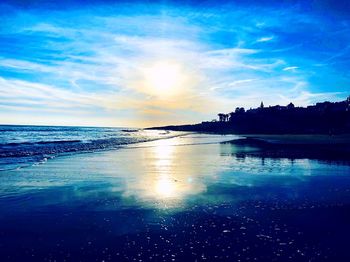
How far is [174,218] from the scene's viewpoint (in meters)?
8.26

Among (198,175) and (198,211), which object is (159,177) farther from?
(198,211)

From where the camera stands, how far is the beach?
6172 millimetres

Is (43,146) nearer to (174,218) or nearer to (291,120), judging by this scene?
(174,218)

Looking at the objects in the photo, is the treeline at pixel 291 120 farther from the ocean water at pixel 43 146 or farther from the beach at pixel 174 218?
the beach at pixel 174 218

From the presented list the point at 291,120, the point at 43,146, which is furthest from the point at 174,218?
the point at 291,120

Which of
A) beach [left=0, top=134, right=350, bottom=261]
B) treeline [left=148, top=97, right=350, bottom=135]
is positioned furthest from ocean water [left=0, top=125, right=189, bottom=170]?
treeline [left=148, top=97, right=350, bottom=135]

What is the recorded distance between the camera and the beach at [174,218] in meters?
6.17

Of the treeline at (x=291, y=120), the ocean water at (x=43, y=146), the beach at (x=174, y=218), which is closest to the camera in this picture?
the beach at (x=174, y=218)

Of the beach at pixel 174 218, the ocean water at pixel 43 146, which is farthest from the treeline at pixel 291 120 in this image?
the beach at pixel 174 218

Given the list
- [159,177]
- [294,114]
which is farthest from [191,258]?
[294,114]

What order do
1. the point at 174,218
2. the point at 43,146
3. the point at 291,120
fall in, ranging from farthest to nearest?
the point at 291,120
the point at 43,146
the point at 174,218

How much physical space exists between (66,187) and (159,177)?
14.7 feet

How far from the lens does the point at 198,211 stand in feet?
29.5

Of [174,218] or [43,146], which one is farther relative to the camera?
[43,146]
